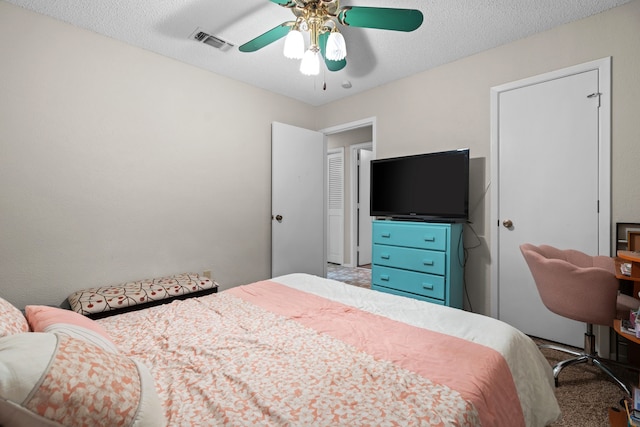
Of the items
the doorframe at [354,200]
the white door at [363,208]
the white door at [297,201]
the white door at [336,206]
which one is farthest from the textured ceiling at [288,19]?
the white door at [336,206]

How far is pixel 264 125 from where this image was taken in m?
3.62

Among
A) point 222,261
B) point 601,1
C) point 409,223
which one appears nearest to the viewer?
point 601,1

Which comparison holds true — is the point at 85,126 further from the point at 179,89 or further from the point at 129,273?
the point at 129,273

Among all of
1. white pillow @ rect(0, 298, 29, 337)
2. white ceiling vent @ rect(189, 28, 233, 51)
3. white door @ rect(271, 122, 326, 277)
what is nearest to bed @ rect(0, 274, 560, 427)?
white pillow @ rect(0, 298, 29, 337)

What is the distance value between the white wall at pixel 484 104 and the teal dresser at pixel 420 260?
29cm

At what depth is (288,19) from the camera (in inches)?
89.9

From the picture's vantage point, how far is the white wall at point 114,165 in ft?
7.08

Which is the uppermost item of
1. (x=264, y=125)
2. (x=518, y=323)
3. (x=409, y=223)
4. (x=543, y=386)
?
(x=264, y=125)

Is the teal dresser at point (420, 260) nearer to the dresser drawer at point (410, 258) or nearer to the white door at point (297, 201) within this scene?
the dresser drawer at point (410, 258)

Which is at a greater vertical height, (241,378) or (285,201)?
(285,201)

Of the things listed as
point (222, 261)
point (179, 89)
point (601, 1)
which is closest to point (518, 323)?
point (601, 1)

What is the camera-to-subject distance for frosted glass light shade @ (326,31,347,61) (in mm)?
1746

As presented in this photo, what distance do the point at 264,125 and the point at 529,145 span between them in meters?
2.70

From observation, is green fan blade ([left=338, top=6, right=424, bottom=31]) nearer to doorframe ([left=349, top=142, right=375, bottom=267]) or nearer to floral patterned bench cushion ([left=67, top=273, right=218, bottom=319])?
floral patterned bench cushion ([left=67, top=273, right=218, bottom=319])
